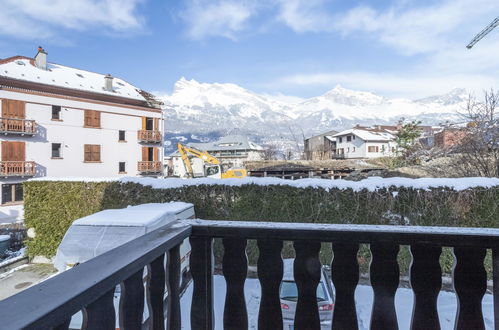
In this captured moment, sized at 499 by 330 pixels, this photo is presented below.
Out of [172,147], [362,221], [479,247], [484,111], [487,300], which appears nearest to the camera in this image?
[479,247]

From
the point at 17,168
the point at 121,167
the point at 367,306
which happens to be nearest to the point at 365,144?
the point at 121,167

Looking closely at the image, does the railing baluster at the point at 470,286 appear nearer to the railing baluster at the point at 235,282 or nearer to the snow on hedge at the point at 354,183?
the railing baluster at the point at 235,282

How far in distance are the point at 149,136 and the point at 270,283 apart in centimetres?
2146

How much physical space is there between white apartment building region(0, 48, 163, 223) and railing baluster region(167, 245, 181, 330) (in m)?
16.9

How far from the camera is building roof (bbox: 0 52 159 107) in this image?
53.9 ft

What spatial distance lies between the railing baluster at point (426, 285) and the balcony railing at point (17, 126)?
1950 centimetres

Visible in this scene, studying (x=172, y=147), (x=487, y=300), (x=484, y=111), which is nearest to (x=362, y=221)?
(x=487, y=300)

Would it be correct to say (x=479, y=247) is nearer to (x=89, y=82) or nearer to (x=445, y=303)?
(x=445, y=303)

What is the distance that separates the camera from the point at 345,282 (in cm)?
139

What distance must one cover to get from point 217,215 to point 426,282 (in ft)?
20.6

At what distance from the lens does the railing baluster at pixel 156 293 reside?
4.06ft

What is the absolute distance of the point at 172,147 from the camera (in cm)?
10394

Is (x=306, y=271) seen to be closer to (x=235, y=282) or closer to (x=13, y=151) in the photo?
(x=235, y=282)

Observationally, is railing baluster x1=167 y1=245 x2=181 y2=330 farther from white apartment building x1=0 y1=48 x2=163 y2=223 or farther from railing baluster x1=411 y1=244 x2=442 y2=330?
white apartment building x1=0 y1=48 x2=163 y2=223
